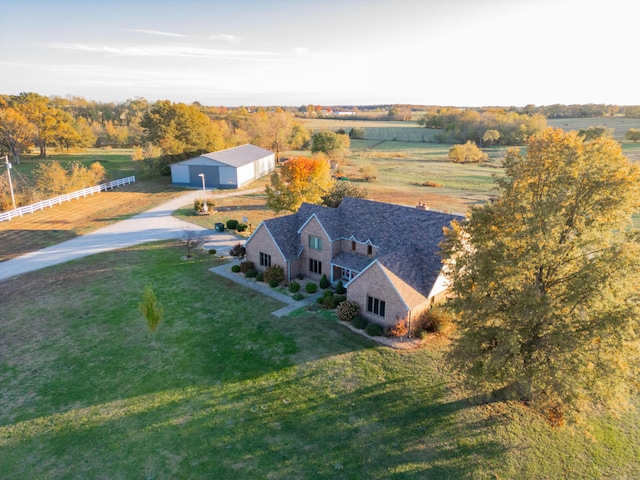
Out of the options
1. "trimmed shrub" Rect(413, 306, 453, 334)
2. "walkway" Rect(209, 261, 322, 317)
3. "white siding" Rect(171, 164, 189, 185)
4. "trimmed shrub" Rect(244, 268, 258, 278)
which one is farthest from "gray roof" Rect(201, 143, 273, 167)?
"trimmed shrub" Rect(413, 306, 453, 334)

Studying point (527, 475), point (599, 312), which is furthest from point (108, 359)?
point (599, 312)

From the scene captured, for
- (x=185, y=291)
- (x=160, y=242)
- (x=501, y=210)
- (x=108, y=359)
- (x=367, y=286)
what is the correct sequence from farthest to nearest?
(x=160, y=242)
(x=185, y=291)
(x=367, y=286)
(x=108, y=359)
(x=501, y=210)

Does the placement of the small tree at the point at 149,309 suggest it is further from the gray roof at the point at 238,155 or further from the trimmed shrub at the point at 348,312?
the gray roof at the point at 238,155

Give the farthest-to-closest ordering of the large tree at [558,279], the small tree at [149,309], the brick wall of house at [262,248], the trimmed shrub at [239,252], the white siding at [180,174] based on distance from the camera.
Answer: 1. the white siding at [180,174]
2. the trimmed shrub at [239,252]
3. the brick wall of house at [262,248]
4. the small tree at [149,309]
5. the large tree at [558,279]

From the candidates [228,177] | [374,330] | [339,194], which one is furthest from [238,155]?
[374,330]

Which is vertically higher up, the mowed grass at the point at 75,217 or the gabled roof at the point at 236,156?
the gabled roof at the point at 236,156

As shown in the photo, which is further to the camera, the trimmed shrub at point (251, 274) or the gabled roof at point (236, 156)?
the gabled roof at point (236, 156)

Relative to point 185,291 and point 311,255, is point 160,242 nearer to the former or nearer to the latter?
point 185,291

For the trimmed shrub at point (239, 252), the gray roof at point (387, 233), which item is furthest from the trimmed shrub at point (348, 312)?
the trimmed shrub at point (239, 252)
